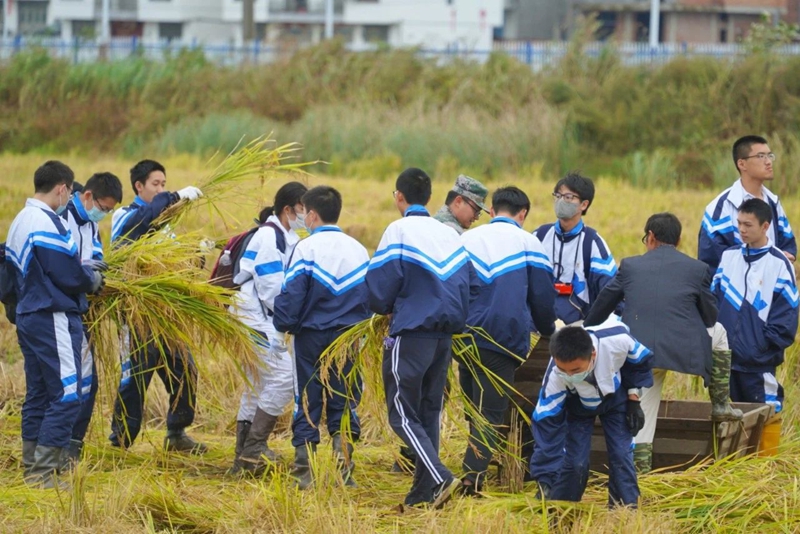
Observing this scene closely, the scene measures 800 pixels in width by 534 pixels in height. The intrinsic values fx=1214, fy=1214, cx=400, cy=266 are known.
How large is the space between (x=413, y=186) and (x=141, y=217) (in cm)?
216

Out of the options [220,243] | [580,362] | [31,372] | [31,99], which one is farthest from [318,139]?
[580,362]

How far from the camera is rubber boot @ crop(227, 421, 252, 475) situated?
7.46 meters

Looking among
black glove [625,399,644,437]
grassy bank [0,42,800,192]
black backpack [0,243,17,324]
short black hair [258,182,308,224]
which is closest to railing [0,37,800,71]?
grassy bank [0,42,800,192]

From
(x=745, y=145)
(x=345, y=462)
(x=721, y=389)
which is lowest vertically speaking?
(x=345, y=462)

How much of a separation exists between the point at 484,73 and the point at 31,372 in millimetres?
18314

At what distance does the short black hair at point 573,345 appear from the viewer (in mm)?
5770

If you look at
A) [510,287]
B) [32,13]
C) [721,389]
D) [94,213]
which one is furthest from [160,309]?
[32,13]

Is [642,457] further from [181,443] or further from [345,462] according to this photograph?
[181,443]

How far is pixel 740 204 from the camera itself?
25.5 ft

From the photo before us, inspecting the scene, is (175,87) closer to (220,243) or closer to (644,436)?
(220,243)

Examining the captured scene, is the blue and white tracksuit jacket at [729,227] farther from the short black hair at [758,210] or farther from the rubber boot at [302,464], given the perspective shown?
the rubber boot at [302,464]

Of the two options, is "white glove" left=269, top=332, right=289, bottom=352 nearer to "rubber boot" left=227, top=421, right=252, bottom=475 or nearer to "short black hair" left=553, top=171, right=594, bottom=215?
"rubber boot" left=227, top=421, right=252, bottom=475

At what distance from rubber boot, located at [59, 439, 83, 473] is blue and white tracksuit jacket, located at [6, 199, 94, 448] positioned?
11 centimetres

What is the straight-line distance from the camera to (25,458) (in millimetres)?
7184
